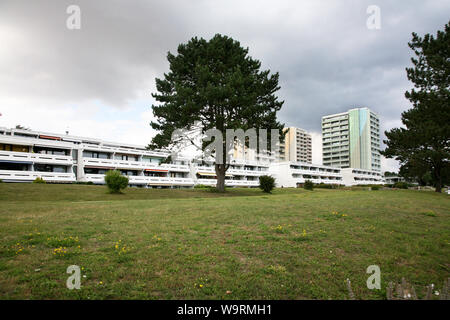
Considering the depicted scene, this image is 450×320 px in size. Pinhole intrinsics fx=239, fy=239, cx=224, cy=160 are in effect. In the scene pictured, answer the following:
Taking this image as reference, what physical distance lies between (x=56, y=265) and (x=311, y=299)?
5437mm

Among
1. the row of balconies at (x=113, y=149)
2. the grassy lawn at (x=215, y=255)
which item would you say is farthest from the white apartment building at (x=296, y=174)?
the grassy lawn at (x=215, y=255)

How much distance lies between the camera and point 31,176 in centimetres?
3372

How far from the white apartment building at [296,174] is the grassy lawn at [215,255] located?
245ft

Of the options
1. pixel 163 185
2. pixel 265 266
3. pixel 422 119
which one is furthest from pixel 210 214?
A: pixel 163 185

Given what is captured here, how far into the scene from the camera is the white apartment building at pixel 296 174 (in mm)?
84281

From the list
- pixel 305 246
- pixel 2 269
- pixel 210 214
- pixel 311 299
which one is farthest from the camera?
pixel 210 214

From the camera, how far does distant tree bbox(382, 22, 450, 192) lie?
24.2 metres

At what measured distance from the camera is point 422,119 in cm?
2934

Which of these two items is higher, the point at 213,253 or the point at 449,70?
the point at 449,70

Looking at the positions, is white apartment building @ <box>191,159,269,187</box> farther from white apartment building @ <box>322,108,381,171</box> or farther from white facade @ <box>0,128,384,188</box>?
white apartment building @ <box>322,108,381,171</box>

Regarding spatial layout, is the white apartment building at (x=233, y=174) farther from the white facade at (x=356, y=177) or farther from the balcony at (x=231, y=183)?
the white facade at (x=356, y=177)

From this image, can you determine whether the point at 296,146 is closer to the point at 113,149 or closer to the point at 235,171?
the point at 235,171

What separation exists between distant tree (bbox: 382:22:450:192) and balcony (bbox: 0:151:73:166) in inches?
1958
